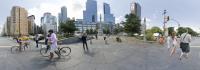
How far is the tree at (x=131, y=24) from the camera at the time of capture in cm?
8850

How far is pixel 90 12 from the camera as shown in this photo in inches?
7062

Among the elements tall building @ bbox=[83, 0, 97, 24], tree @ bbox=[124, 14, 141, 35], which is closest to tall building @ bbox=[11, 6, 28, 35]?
tall building @ bbox=[83, 0, 97, 24]

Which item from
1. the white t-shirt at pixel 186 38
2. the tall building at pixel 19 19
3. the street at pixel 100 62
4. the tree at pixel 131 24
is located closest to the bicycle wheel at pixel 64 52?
the street at pixel 100 62

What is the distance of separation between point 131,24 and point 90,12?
92392mm

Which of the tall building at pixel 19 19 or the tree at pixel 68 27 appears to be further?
the tall building at pixel 19 19

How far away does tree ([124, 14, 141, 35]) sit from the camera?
88.5 m

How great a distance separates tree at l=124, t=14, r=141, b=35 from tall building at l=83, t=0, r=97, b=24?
79871 mm

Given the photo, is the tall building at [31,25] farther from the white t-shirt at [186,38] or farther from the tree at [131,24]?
the white t-shirt at [186,38]

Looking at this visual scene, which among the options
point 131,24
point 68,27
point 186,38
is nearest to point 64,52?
point 186,38

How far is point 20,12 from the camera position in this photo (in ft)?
486

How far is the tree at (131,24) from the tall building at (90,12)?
79.9 metres

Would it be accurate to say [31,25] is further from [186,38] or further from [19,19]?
[186,38]

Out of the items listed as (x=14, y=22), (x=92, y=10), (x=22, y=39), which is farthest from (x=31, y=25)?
(x=22, y=39)

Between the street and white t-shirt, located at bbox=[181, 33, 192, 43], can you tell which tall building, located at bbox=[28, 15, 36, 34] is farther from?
white t-shirt, located at bbox=[181, 33, 192, 43]
